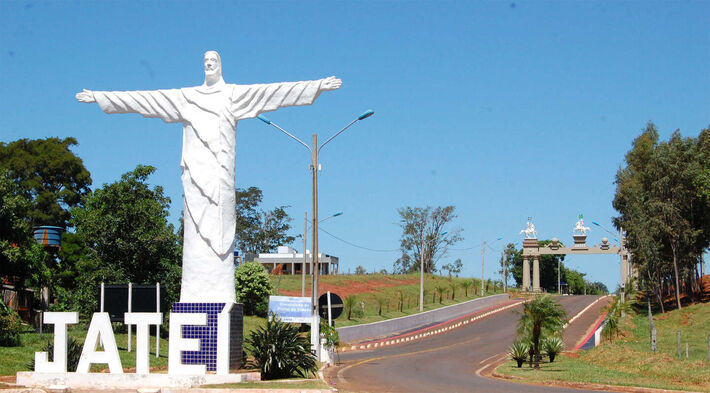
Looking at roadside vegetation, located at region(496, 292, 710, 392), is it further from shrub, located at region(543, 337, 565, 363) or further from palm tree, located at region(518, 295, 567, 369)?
palm tree, located at region(518, 295, 567, 369)

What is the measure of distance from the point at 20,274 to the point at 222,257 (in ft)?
41.9

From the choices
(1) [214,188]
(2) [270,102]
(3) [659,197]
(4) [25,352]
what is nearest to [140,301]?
(4) [25,352]

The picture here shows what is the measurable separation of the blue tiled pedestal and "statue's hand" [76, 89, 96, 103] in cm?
583

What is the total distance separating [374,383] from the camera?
20359mm

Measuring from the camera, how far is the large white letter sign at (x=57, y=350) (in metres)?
17.1

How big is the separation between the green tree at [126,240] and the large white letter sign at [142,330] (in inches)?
589

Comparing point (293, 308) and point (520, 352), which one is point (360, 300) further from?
point (520, 352)

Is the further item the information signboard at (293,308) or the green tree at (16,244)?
the information signboard at (293,308)

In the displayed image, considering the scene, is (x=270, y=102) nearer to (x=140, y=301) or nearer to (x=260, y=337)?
(x=260, y=337)

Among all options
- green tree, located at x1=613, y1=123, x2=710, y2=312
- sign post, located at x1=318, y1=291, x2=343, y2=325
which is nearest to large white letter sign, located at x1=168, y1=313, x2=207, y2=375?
sign post, located at x1=318, y1=291, x2=343, y2=325

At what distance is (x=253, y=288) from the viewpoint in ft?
146

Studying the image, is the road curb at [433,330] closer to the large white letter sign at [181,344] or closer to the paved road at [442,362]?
the paved road at [442,362]

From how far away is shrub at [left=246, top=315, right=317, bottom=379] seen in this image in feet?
58.5

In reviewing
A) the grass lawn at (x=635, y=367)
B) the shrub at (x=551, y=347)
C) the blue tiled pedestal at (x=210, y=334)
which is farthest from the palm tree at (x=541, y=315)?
the blue tiled pedestal at (x=210, y=334)
